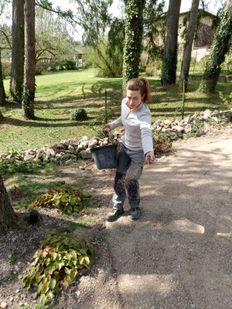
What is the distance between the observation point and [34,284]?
3289 millimetres

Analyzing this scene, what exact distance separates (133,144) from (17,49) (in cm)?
1326

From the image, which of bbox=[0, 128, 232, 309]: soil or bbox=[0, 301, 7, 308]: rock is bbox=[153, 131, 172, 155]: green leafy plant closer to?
bbox=[0, 128, 232, 309]: soil

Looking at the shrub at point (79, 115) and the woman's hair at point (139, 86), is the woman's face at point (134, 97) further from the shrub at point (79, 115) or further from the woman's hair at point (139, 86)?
the shrub at point (79, 115)

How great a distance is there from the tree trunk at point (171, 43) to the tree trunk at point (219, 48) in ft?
9.10

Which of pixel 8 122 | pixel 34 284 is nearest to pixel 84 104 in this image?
pixel 8 122

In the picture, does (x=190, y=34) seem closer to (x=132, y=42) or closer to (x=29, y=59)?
(x=132, y=42)

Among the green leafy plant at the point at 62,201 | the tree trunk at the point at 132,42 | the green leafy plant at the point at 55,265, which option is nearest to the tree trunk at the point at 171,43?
the tree trunk at the point at 132,42

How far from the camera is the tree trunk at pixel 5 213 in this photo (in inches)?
147

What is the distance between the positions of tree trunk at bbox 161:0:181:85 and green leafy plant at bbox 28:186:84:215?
41.8ft

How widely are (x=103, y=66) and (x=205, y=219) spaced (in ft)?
72.3

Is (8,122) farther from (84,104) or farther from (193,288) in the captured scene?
(193,288)

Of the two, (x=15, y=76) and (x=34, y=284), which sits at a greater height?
(x=15, y=76)

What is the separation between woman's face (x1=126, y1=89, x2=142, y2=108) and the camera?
11.7ft

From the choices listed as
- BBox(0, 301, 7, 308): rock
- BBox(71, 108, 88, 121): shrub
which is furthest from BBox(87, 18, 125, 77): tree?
BBox(0, 301, 7, 308): rock
